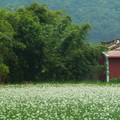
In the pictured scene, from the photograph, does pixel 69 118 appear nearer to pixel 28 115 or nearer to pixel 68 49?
pixel 28 115

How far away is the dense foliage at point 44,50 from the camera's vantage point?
2708cm

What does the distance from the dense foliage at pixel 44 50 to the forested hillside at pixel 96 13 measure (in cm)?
6246

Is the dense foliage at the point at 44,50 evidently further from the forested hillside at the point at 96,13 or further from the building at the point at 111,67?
the forested hillside at the point at 96,13

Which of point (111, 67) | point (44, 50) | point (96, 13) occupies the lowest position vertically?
point (111, 67)

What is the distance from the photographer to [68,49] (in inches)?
1176

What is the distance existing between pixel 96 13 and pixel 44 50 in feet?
278

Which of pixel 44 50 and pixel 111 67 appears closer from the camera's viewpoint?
pixel 44 50

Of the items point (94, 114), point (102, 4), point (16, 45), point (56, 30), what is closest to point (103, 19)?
point (102, 4)

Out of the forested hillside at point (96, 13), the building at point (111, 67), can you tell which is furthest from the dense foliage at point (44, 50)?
the forested hillside at point (96, 13)

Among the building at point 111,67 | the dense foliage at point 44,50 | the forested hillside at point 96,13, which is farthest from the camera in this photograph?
the forested hillside at point 96,13

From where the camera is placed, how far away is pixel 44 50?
2762 cm

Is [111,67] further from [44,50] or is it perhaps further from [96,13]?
[96,13]

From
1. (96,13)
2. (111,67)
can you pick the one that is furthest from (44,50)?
(96,13)

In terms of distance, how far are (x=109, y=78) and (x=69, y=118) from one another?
21040mm
